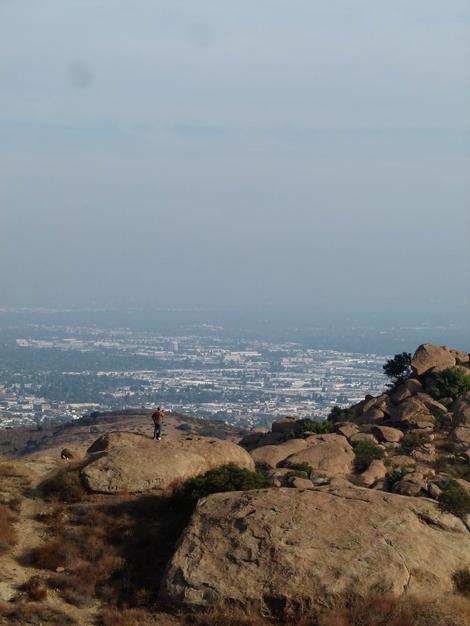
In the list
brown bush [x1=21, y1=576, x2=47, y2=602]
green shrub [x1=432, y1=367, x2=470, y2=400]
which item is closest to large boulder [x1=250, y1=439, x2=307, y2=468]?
green shrub [x1=432, y1=367, x2=470, y2=400]

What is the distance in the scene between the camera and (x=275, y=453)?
28766 mm

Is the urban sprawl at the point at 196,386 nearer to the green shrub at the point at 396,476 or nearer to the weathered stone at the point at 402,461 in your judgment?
the weathered stone at the point at 402,461

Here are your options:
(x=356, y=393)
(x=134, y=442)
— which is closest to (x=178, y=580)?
(x=134, y=442)

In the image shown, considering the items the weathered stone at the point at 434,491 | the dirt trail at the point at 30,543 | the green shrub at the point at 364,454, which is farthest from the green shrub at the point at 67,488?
the green shrub at the point at 364,454

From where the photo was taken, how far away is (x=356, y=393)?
133 metres

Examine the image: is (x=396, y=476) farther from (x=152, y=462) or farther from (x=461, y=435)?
(x=152, y=462)

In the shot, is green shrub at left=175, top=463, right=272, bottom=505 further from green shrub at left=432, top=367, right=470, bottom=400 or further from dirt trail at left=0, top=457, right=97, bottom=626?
green shrub at left=432, top=367, right=470, bottom=400

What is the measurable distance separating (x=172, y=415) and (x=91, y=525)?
51.7 metres

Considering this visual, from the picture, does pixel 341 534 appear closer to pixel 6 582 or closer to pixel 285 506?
pixel 285 506

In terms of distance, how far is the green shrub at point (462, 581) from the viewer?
16.6 metres

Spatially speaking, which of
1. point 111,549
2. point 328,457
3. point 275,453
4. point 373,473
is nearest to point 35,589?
point 111,549

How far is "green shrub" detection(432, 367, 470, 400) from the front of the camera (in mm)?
34812

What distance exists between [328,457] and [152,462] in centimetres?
742

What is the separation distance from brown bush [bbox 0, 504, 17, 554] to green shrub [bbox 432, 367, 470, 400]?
784 inches
